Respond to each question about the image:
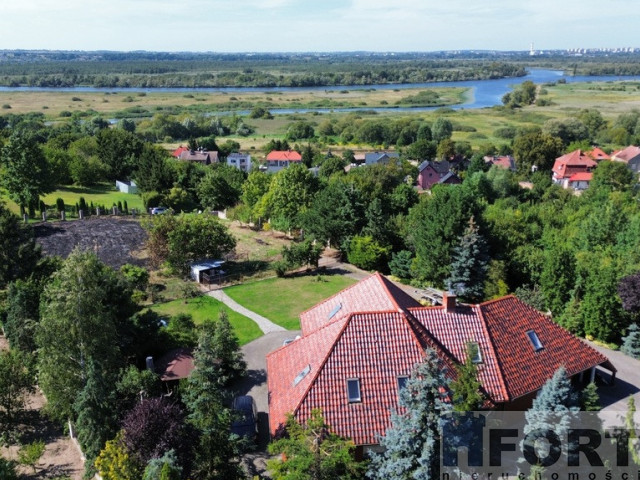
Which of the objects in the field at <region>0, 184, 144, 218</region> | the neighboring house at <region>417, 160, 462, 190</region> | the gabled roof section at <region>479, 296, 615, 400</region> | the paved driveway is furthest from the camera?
the neighboring house at <region>417, 160, 462, 190</region>

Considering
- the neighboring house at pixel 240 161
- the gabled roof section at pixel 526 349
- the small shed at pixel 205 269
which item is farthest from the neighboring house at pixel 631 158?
the gabled roof section at pixel 526 349

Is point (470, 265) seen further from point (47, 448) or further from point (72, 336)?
point (47, 448)

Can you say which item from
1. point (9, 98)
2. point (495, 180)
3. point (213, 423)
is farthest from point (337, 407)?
point (9, 98)

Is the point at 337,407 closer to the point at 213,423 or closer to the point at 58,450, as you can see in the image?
the point at 213,423

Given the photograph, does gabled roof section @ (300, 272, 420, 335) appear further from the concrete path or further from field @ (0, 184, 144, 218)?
field @ (0, 184, 144, 218)

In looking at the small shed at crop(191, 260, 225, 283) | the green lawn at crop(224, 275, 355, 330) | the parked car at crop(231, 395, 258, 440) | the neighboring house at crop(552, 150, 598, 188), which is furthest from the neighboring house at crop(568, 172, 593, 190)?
the parked car at crop(231, 395, 258, 440)

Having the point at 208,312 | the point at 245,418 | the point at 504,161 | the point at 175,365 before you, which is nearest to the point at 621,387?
the point at 245,418
